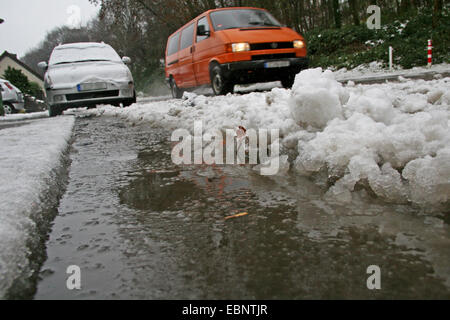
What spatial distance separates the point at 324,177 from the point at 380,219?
1.98 feet

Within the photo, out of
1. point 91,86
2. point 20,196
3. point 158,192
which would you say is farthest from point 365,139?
point 91,86

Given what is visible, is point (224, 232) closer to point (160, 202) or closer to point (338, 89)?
point (160, 202)

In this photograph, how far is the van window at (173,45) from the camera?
31.2 ft

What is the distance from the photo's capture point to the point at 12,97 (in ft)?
45.8

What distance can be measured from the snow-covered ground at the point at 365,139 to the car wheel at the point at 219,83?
364cm

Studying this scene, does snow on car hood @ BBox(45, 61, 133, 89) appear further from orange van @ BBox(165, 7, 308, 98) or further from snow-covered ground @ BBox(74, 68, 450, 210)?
snow-covered ground @ BBox(74, 68, 450, 210)

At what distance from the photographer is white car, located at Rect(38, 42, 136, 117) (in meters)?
7.38

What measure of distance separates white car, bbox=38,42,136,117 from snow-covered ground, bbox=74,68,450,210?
4953mm

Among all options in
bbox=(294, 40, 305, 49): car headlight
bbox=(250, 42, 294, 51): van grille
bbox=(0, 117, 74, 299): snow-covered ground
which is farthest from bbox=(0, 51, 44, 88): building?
bbox=(0, 117, 74, 299): snow-covered ground

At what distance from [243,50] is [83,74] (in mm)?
3204

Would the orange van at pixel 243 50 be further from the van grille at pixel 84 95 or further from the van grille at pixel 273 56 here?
the van grille at pixel 84 95

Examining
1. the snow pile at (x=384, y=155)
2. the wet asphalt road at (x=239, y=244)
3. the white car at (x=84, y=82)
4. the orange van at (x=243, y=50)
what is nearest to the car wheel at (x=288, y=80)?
the orange van at (x=243, y=50)

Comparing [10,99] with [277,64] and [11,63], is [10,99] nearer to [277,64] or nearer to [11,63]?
[277,64]

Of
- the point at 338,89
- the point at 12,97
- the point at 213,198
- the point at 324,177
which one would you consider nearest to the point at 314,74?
the point at 338,89
